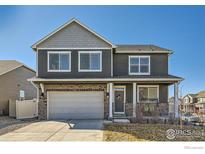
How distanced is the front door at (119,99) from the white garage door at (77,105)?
179 centimetres

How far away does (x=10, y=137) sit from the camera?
1005cm

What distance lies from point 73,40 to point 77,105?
4579 mm

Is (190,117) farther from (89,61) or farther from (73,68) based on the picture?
(73,68)

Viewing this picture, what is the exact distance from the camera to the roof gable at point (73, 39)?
1653cm

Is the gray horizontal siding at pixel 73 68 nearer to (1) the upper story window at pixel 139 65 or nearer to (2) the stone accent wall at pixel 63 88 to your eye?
(2) the stone accent wall at pixel 63 88

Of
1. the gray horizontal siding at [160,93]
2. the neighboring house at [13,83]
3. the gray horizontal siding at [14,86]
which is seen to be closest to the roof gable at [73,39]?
the gray horizontal siding at [160,93]

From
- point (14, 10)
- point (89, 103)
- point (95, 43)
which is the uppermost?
point (14, 10)

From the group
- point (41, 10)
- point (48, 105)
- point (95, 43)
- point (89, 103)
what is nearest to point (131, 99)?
point (89, 103)

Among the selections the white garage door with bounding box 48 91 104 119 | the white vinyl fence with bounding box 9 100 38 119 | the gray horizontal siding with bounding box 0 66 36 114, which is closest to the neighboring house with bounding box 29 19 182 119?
the white garage door with bounding box 48 91 104 119

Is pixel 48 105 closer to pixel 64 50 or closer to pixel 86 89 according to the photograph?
pixel 86 89

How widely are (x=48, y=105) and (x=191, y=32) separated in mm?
10728

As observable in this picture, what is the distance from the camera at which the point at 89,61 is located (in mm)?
16578

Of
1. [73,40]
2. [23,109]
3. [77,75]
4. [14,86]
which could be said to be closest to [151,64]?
[77,75]

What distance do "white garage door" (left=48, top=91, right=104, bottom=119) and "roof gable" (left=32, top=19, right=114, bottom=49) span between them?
334 centimetres
